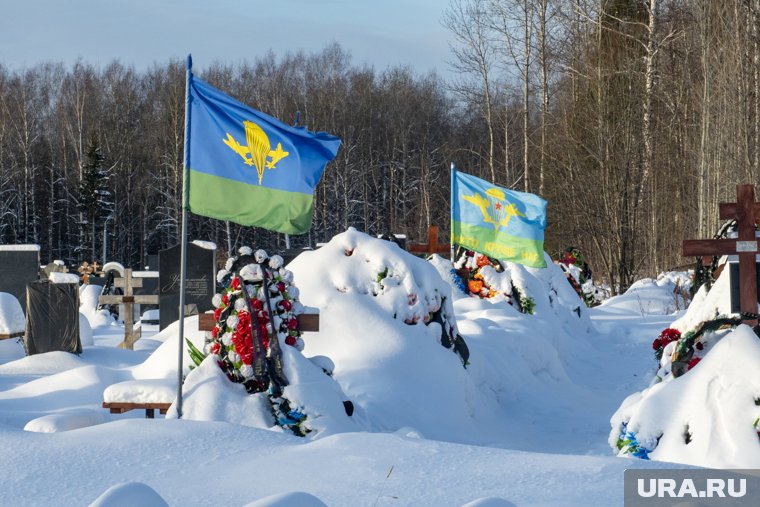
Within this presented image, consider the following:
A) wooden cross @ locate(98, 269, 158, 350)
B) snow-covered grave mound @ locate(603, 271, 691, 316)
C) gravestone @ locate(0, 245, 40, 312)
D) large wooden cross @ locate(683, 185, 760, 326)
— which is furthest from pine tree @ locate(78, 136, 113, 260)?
large wooden cross @ locate(683, 185, 760, 326)

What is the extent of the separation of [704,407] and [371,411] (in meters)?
2.67

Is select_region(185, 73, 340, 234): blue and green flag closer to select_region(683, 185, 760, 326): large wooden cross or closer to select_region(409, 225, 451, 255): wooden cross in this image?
select_region(683, 185, 760, 326): large wooden cross

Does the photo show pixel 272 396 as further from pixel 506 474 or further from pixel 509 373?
pixel 509 373

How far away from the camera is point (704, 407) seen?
15.4 ft

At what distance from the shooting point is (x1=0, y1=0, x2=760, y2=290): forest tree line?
2439 centimetres

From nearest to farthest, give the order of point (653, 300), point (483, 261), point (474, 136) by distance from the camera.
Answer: point (483, 261) → point (653, 300) → point (474, 136)

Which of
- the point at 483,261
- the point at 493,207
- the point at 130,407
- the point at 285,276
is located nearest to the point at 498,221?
the point at 493,207

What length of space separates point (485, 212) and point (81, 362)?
5.52m

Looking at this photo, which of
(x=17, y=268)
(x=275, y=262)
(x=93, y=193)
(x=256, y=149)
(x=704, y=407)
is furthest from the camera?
(x=93, y=193)

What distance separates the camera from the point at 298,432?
5.80m

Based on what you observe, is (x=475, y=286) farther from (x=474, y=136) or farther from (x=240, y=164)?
(x=474, y=136)

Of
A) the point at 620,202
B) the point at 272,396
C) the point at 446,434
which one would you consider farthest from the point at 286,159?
the point at 620,202

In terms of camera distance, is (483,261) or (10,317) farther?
(483,261)

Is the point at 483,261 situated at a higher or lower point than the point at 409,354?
higher
